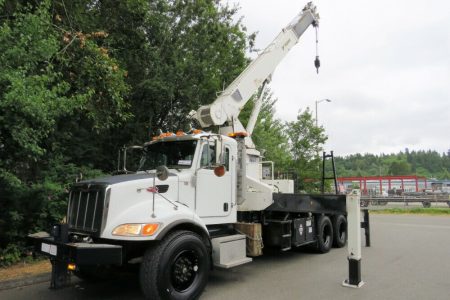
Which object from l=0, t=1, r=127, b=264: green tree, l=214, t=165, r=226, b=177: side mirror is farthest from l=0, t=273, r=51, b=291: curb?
l=214, t=165, r=226, b=177: side mirror

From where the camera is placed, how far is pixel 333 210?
7809 millimetres

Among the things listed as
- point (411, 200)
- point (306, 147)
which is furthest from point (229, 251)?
point (411, 200)

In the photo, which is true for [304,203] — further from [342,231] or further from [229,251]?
[342,231]

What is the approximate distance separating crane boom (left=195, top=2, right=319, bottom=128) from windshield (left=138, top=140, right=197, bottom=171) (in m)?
2.16

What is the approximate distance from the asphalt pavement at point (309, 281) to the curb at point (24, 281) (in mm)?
147

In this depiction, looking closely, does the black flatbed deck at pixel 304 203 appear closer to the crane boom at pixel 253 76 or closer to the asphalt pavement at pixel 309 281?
the asphalt pavement at pixel 309 281

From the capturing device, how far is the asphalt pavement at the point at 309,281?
19.2ft

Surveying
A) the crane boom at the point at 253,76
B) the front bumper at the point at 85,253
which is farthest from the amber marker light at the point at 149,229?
the crane boom at the point at 253,76

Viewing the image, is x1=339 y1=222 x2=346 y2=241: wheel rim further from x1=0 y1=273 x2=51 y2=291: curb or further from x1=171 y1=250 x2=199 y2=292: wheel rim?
x1=0 y1=273 x2=51 y2=291: curb

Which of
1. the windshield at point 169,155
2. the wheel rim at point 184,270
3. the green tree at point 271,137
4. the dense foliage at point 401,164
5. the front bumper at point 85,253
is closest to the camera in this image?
the front bumper at point 85,253

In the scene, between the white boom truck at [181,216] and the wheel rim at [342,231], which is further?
the wheel rim at [342,231]

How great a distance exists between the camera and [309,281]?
6.67m

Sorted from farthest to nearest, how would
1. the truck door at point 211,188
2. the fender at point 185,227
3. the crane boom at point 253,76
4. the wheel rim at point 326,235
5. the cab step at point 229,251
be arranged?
the wheel rim at point 326,235, the crane boom at point 253,76, the truck door at point 211,188, the cab step at point 229,251, the fender at point 185,227

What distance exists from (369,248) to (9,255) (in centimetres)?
880
